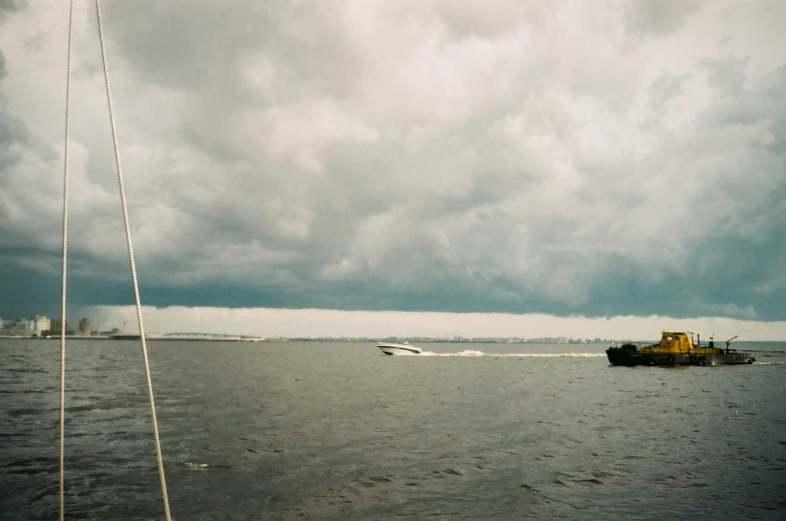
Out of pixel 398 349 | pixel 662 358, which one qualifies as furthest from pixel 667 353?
pixel 398 349

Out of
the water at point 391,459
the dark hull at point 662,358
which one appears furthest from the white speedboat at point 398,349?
the water at point 391,459

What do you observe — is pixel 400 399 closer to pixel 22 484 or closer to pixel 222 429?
pixel 222 429

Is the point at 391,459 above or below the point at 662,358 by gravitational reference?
above

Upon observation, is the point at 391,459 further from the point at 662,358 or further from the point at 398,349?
the point at 398,349

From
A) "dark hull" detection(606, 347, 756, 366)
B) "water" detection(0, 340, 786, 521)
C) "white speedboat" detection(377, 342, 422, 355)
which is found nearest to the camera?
"water" detection(0, 340, 786, 521)

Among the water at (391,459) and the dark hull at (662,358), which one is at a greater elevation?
the water at (391,459)

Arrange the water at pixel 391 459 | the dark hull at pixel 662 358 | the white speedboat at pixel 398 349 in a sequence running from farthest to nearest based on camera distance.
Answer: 1. the white speedboat at pixel 398 349
2. the dark hull at pixel 662 358
3. the water at pixel 391 459

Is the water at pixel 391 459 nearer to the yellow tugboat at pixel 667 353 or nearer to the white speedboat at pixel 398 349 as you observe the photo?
the yellow tugboat at pixel 667 353

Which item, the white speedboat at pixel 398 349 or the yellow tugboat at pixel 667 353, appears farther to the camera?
the white speedboat at pixel 398 349

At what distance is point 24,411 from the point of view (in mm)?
34031

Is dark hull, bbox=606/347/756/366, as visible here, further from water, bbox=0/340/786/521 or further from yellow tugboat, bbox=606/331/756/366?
water, bbox=0/340/786/521

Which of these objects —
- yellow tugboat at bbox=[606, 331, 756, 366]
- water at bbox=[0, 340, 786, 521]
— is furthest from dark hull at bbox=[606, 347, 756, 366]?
water at bbox=[0, 340, 786, 521]

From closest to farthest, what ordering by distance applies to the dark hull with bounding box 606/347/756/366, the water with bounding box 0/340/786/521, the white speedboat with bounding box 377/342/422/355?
1. the water with bounding box 0/340/786/521
2. the dark hull with bounding box 606/347/756/366
3. the white speedboat with bounding box 377/342/422/355

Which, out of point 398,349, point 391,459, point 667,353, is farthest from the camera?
point 398,349
